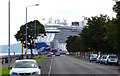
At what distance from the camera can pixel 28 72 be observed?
2009cm

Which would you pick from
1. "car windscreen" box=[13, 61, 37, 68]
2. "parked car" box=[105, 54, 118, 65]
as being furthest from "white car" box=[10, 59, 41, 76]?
"parked car" box=[105, 54, 118, 65]

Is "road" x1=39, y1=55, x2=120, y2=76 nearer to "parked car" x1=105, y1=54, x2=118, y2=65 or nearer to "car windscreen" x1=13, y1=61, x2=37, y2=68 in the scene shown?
"parked car" x1=105, y1=54, x2=118, y2=65

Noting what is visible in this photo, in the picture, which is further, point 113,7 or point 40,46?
point 40,46

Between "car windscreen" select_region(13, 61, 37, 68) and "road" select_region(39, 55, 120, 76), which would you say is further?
Result: "road" select_region(39, 55, 120, 76)

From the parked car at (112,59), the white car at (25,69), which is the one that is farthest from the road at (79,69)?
the white car at (25,69)

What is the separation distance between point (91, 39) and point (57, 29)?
111 m

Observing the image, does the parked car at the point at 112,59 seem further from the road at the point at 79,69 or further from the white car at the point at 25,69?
the white car at the point at 25,69

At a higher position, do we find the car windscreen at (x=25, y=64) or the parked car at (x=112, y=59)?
the car windscreen at (x=25, y=64)

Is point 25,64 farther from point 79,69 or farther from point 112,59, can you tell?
point 112,59

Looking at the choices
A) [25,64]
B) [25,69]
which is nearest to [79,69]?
[25,64]

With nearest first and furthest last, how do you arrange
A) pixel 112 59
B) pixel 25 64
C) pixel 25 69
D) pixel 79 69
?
pixel 25 69 → pixel 25 64 → pixel 79 69 → pixel 112 59

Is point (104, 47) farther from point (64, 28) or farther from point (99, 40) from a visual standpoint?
point (64, 28)

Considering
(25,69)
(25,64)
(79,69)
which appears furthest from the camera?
(79,69)

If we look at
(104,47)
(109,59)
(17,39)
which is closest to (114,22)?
(109,59)
